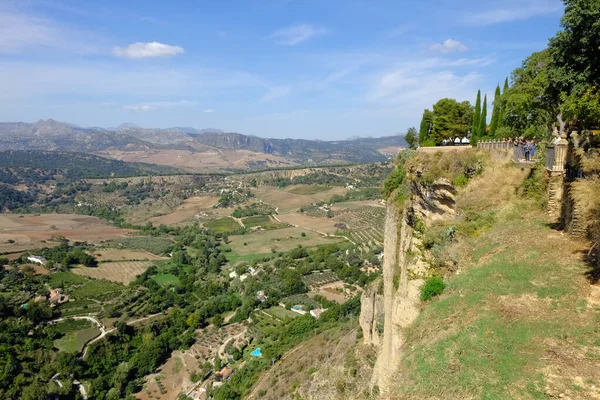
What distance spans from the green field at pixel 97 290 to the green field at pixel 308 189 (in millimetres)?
78182

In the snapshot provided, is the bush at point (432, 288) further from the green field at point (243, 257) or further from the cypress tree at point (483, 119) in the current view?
the green field at point (243, 257)

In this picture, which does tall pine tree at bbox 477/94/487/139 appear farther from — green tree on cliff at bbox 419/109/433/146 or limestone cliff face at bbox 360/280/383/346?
limestone cliff face at bbox 360/280/383/346

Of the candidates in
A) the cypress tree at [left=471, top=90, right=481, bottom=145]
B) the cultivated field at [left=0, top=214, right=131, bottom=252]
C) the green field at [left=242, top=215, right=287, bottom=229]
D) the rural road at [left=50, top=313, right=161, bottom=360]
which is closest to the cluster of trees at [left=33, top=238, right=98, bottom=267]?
the cultivated field at [left=0, top=214, right=131, bottom=252]

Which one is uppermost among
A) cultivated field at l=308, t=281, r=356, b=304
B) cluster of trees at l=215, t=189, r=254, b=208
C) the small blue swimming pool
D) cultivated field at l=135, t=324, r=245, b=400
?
cluster of trees at l=215, t=189, r=254, b=208

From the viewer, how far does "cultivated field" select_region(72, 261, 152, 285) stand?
234ft

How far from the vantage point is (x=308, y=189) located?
143750mm

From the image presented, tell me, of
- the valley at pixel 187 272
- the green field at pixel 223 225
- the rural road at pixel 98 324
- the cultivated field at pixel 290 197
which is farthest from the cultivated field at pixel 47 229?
the cultivated field at pixel 290 197

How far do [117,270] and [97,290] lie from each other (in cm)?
1031

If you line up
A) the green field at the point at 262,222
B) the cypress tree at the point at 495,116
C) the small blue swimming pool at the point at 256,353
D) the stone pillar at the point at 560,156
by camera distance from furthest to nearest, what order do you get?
the green field at the point at 262,222
the small blue swimming pool at the point at 256,353
the cypress tree at the point at 495,116
the stone pillar at the point at 560,156

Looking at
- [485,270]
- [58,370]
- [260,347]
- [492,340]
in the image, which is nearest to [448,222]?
[485,270]

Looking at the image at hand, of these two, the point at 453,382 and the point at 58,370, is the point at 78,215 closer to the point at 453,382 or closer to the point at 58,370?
the point at 58,370

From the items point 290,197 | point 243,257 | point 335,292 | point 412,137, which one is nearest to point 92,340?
point 335,292

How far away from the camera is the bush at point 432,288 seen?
415 inches

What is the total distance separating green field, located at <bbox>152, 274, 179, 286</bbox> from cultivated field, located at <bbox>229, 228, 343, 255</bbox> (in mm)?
15603
